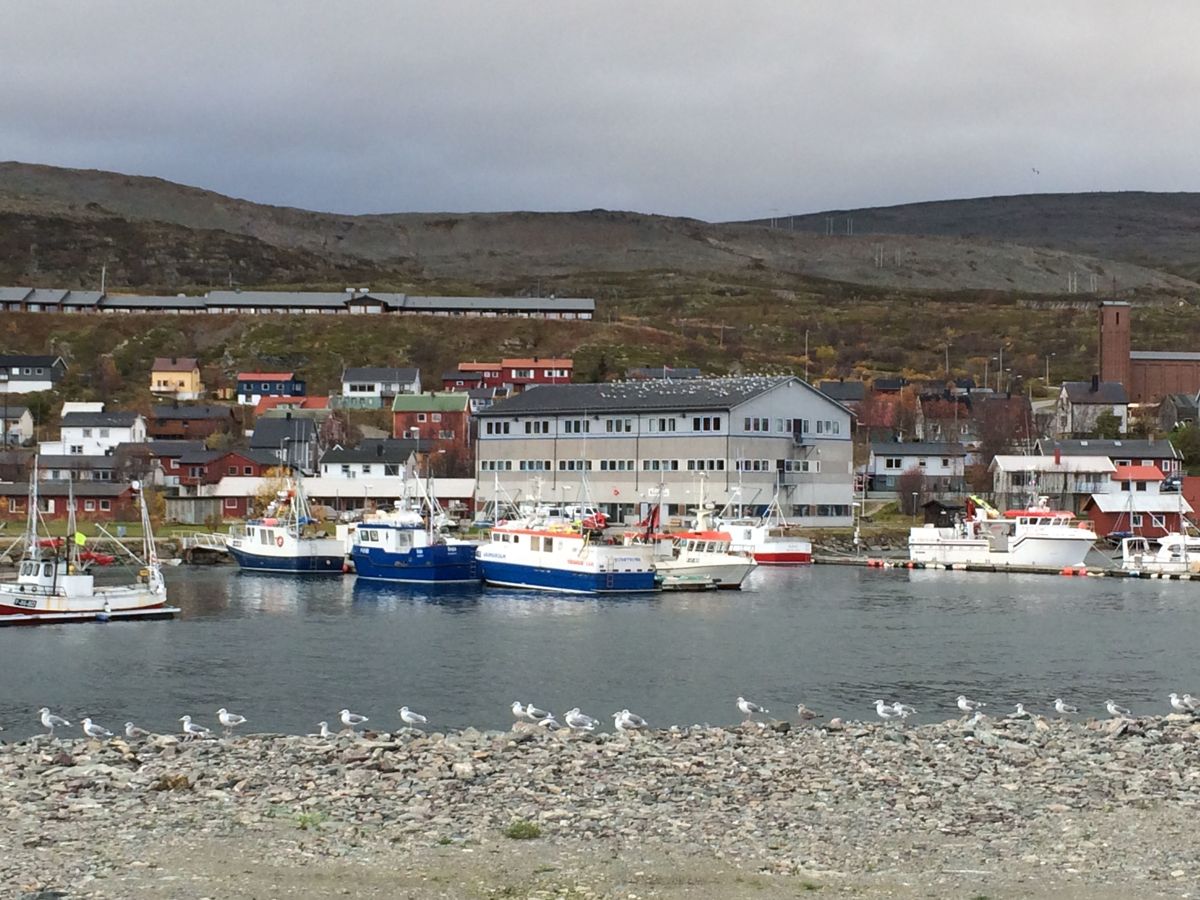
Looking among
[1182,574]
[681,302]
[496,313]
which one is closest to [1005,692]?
[1182,574]

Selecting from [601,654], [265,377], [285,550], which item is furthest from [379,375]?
[601,654]

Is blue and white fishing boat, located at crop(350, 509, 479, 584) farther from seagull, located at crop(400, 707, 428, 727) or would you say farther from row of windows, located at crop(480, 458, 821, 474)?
seagull, located at crop(400, 707, 428, 727)

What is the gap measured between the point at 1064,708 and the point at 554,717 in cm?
920

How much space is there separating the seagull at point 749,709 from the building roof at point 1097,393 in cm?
8589

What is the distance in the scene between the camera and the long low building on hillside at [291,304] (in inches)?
5758

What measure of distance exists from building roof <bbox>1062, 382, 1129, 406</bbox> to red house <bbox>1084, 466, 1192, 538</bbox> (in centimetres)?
3171

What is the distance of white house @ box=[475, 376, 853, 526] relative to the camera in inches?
3041

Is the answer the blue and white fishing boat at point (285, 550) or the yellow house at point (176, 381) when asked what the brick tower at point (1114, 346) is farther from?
the blue and white fishing boat at point (285, 550)

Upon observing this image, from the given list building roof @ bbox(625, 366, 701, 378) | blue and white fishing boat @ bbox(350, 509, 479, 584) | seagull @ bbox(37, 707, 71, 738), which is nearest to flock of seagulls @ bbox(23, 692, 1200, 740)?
seagull @ bbox(37, 707, 71, 738)

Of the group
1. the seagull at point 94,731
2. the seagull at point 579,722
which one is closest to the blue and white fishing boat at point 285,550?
the seagull at point 94,731

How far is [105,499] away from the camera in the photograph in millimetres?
80375

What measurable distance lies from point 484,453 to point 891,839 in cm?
7091

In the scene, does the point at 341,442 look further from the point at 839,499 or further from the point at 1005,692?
the point at 1005,692

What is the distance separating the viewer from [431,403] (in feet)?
350
